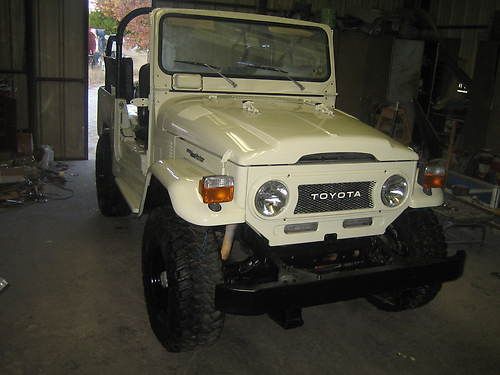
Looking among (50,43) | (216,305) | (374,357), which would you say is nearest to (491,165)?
(374,357)

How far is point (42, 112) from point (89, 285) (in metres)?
5.18

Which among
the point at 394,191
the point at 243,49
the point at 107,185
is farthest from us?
the point at 107,185

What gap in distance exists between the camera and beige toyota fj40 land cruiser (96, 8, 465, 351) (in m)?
2.65

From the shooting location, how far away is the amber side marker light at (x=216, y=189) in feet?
8.32

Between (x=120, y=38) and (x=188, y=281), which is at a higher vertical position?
(x=120, y=38)

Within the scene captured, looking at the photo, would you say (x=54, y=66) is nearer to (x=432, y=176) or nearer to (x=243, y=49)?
(x=243, y=49)

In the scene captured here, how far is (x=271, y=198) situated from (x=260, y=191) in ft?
0.25

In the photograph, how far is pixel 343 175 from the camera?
283 centimetres

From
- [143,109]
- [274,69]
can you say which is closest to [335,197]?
[274,69]

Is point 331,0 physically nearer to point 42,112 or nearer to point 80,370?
point 42,112

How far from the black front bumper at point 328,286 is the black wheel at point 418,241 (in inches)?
8.4

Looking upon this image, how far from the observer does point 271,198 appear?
2701mm

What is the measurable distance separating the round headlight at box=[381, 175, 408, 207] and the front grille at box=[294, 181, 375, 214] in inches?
4.3

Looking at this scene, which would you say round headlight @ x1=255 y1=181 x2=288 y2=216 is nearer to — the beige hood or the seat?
the beige hood
